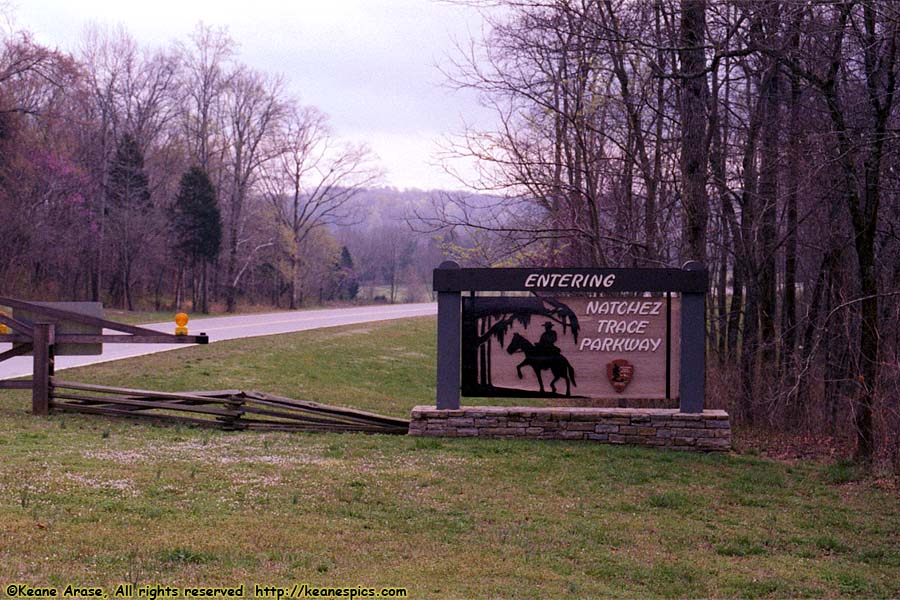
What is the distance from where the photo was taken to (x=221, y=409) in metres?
13.9

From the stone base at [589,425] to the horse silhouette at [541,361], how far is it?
1.53 ft

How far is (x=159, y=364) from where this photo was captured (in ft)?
70.3

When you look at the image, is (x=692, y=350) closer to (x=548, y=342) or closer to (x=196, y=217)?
(x=548, y=342)

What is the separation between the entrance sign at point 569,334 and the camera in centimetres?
1307

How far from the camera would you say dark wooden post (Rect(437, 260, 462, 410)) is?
43.5ft

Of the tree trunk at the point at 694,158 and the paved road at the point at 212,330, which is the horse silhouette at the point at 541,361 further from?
the paved road at the point at 212,330

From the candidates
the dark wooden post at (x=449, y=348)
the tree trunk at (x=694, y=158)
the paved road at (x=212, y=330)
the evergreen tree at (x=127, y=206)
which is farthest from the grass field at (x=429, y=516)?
the evergreen tree at (x=127, y=206)

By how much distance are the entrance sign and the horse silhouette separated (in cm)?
2

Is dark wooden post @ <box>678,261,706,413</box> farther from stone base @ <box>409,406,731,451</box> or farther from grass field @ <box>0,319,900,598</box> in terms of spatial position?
grass field @ <box>0,319,900,598</box>

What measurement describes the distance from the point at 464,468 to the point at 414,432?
2558mm

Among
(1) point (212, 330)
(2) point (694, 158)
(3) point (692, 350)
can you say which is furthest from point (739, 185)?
(1) point (212, 330)

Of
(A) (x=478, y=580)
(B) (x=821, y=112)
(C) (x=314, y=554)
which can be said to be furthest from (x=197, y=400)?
(B) (x=821, y=112)

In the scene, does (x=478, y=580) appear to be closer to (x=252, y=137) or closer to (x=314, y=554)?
(x=314, y=554)

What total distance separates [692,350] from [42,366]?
10043 mm
